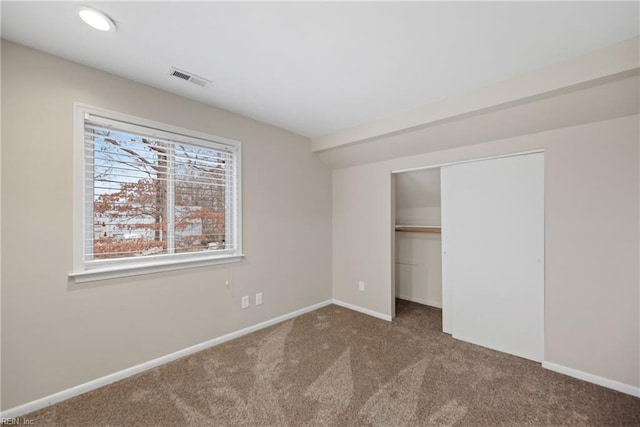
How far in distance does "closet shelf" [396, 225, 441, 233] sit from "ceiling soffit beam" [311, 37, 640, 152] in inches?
59.1

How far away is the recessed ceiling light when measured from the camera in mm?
1457

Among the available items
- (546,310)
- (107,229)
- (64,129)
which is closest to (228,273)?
(107,229)

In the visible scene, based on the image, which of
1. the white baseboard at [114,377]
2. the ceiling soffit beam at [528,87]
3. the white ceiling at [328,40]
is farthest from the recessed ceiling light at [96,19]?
the white baseboard at [114,377]

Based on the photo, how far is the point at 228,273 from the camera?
282cm

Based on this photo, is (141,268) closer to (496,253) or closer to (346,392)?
(346,392)

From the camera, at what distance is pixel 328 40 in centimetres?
168

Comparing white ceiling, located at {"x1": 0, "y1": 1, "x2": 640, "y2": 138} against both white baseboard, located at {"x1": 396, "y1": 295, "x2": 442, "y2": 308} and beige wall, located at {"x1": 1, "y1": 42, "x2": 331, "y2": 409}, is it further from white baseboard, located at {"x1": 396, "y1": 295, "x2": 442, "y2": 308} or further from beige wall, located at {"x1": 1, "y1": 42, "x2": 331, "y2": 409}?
white baseboard, located at {"x1": 396, "y1": 295, "x2": 442, "y2": 308}

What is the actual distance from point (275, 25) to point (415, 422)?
2548mm

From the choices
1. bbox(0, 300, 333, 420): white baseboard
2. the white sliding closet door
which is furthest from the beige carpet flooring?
the white sliding closet door

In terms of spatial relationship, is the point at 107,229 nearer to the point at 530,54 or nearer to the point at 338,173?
the point at 338,173

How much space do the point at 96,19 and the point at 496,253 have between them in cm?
350

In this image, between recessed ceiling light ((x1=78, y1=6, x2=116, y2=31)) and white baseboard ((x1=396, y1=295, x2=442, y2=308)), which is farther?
white baseboard ((x1=396, y1=295, x2=442, y2=308))

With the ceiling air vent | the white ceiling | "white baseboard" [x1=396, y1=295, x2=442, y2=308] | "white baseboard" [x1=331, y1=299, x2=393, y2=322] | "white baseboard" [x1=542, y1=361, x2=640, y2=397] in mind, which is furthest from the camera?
"white baseboard" [x1=396, y1=295, x2=442, y2=308]

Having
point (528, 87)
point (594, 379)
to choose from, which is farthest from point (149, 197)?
point (594, 379)
